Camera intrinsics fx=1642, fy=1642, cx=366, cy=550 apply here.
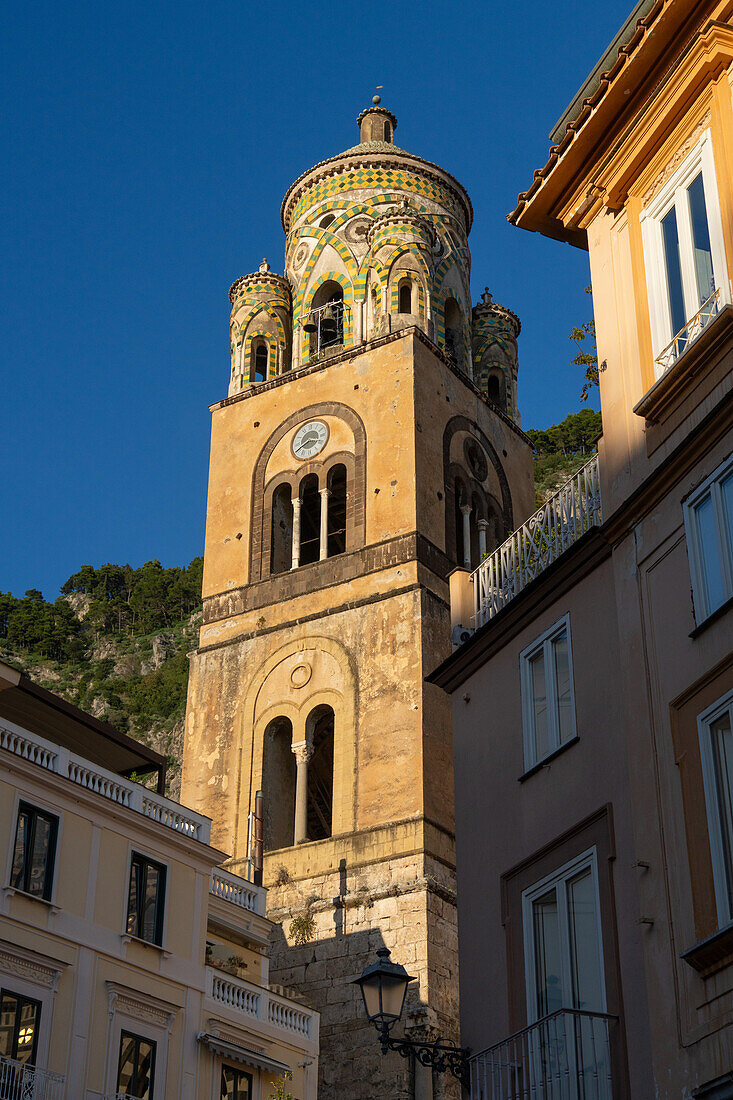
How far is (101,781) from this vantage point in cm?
2409

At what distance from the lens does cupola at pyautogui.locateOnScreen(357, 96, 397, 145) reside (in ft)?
158

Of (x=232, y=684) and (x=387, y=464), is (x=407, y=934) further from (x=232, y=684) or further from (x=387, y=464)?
(x=387, y=464)

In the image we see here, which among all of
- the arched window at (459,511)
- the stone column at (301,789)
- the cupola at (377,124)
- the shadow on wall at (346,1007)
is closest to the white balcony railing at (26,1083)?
the shadow on wall at (346,1007)

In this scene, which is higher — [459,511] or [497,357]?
[497,357]

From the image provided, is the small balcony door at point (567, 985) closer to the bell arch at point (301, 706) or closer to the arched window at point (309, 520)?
the bell arch at point (301, 706)

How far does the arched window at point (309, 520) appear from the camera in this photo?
39.9 m

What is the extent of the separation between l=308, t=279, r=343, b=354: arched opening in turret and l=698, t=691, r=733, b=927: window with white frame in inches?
1280

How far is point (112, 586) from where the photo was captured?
364 ft

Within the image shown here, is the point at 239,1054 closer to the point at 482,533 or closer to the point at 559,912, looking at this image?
the point at 559,912

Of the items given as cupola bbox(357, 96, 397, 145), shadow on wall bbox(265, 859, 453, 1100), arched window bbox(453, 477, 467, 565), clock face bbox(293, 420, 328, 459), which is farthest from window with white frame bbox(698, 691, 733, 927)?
cupola bbox(357, 96, 397, 145)

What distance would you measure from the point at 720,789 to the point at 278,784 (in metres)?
26.3

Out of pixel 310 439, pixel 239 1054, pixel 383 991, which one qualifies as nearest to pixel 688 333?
pixel 383 991

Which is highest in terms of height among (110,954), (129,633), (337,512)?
(129,633)

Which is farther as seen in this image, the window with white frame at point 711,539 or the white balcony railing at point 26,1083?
the white balcony railing at point 26,1083
